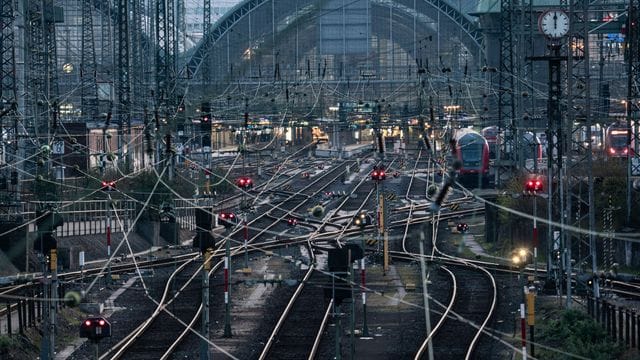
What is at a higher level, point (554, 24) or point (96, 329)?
point (554, 24)

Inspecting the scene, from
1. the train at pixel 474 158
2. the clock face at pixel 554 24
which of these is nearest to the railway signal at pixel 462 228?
the train at pixel 474 158

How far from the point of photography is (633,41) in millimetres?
24625

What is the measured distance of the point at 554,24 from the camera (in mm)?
21594

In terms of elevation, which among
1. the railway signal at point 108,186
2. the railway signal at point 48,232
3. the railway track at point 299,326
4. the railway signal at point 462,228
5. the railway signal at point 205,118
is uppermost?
the railway signal at point 205,118

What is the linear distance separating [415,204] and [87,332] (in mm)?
26245

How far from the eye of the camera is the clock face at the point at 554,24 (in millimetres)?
21641

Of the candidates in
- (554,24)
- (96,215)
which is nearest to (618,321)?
(554,24)

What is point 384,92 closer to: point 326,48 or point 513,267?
point 326,48

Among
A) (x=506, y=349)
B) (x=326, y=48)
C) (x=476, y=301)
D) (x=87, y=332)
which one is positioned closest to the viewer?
(x=87, y=332)

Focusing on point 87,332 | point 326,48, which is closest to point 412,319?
point 87,332

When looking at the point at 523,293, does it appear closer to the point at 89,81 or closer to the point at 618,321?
the point at 618,321

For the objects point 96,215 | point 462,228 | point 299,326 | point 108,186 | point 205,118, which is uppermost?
point 205,118

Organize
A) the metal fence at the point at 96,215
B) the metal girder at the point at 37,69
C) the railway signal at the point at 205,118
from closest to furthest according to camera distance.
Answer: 1. the metal fence at the point at 96,215
2. the metal girder at the point at 37,69
3. the railway signal at the point at 205,118

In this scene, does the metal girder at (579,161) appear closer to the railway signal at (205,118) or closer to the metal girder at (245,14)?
the railway signal at (205,118)
